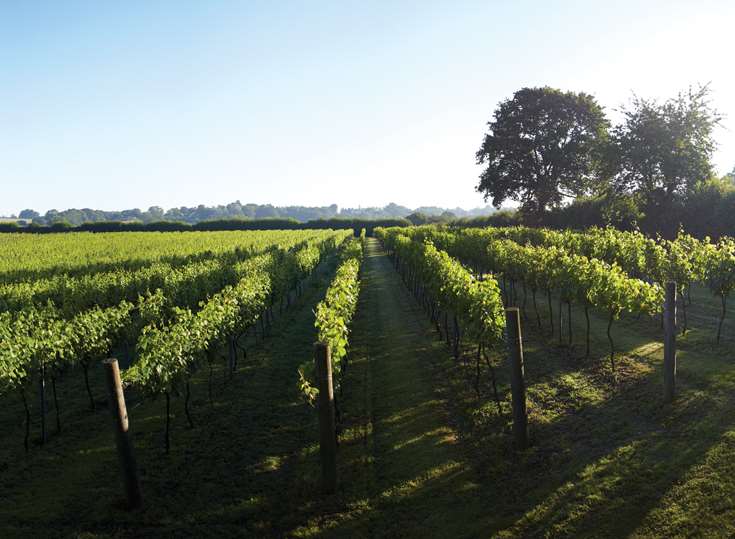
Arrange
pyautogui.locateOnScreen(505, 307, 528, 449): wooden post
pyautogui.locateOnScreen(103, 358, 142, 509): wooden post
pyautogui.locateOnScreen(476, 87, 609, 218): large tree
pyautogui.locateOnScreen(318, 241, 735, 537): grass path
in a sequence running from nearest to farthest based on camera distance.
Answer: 1. pyautogui.locateOnScreen(318, 241, 735, 537): grass path
2. pyautogui.locateOnScreen(103, 358, 142, 509): wooden post
3. pyautogui.locateOnScreen(505, 307, 528, 449): wooden post
4. pyautogui.locateOnScreen(476, 87, 609, 218): large tree

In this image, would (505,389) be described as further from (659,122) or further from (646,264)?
(659,122)

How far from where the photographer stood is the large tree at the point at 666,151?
34.9 metres

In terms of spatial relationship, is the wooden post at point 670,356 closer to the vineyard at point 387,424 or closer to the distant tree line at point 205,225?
the vineyard at point 387,424

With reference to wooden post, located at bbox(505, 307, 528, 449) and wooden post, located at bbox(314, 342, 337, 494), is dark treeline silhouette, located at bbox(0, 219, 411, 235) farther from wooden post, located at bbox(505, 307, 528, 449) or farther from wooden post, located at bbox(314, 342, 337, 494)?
wooden post, located at bbox(314, 342, 337, 494)

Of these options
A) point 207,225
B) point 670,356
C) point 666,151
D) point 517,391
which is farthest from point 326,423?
point 207,225

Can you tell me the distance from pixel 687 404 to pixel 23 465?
1196cm

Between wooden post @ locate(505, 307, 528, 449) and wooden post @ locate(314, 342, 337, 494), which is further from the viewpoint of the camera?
wooden post @ locate(505, 307, 528, 449)

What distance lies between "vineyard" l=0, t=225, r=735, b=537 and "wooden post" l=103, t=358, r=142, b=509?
0.02m

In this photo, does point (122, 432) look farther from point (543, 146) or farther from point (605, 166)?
point (543, 146)

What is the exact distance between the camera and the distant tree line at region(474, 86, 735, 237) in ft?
114

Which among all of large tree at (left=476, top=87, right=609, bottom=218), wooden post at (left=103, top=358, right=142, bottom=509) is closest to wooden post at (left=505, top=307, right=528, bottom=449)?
wooden post at (left=103, top=358, right=142, bottom=509)

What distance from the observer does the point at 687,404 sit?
880 centimetres

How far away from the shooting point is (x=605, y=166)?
39.7m

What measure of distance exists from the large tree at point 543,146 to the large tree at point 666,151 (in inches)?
330
